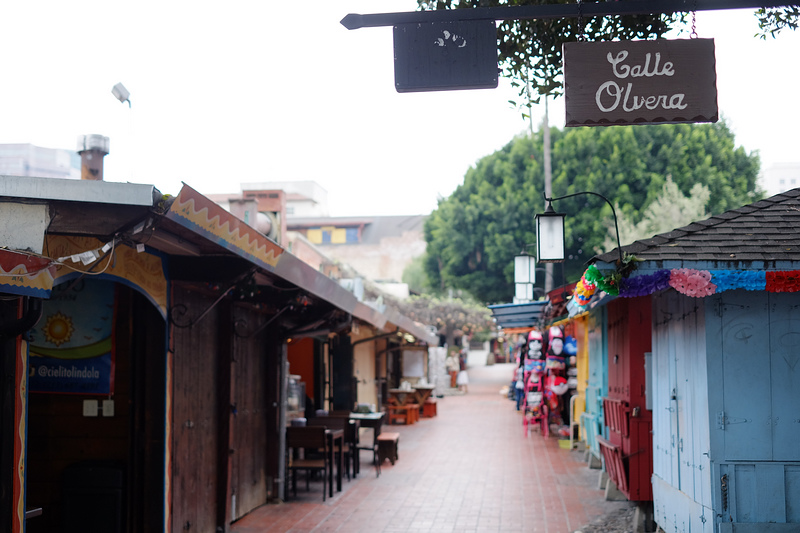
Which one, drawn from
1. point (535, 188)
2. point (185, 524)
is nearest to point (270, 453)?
point (185, 524)

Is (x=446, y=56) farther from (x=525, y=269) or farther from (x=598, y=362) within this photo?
(x=525, y=269)

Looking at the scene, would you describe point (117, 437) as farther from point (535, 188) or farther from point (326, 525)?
point (535, 188)

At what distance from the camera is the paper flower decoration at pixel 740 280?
18.9 feet

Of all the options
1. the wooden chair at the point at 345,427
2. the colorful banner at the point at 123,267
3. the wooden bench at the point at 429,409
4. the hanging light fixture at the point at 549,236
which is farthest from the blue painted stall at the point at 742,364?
the wooden bench at the point at 429,409

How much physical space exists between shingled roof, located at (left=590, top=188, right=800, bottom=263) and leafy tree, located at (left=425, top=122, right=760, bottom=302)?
2069cm

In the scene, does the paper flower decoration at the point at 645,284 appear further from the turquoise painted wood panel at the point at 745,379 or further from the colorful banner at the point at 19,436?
the colorful banner at the point at 19,436

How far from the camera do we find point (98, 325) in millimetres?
6508

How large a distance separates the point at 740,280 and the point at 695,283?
0.33m

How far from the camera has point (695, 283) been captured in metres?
5.79

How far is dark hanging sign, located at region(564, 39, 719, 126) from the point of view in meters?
4.45

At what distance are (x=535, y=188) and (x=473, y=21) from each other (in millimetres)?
25725

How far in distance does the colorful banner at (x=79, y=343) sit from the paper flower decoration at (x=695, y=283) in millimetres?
4416

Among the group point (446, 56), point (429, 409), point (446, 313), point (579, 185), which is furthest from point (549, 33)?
point (446, 313)

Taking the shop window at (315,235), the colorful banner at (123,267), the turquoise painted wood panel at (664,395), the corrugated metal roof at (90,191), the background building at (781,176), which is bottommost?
the turquoise painted wood panel at (664,395)
